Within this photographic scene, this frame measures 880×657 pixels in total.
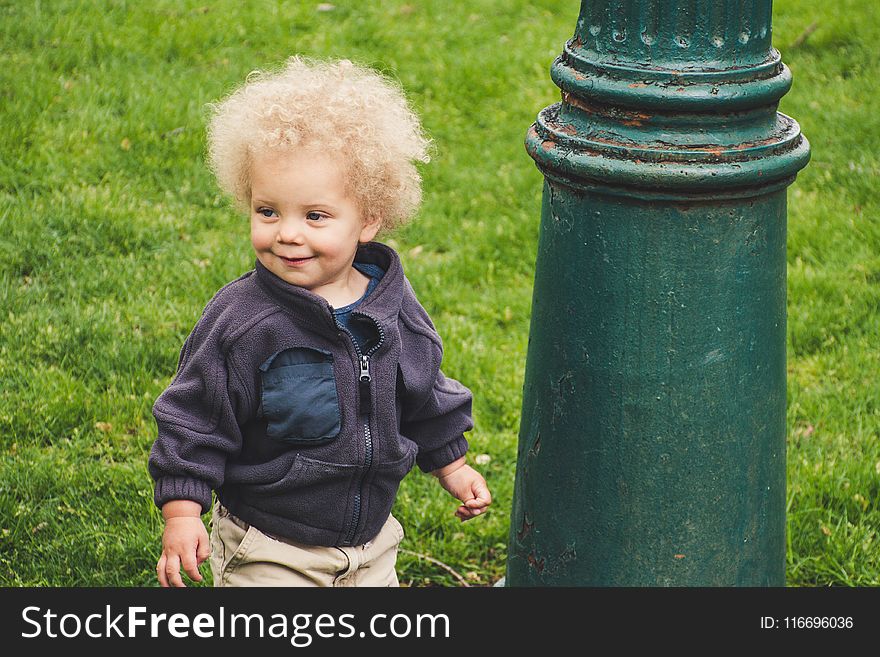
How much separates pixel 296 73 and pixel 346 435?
2.26ft

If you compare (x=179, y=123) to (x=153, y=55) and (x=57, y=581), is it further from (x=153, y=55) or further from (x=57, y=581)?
(x=57, y=581)

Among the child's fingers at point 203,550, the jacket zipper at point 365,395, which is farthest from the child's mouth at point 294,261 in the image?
the child's fingers at point 203,550

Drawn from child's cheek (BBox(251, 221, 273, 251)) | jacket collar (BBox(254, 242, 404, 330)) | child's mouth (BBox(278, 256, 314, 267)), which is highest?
child's cheek (BBox(251, 221, 273, 251))

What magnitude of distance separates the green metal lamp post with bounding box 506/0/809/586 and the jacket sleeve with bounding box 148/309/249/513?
585mm

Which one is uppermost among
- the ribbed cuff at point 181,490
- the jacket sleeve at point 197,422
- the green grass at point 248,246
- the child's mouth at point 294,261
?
the child's mouth at point 294,261

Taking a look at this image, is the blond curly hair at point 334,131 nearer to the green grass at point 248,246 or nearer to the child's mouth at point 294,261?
the child's mouth at point 294,261

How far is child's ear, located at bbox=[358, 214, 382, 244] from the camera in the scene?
236cm

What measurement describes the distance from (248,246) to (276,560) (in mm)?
2525

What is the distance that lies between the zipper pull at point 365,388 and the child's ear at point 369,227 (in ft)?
0.78

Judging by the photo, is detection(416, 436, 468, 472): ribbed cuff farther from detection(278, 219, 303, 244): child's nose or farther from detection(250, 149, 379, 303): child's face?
detection(278, 219, 303, 244): child's nose

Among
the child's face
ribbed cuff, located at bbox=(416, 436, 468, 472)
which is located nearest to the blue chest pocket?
the child's face

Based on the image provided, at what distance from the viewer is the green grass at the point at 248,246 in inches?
131

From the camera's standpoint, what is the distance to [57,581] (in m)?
3.04

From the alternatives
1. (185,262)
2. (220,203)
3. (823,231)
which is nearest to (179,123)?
(220,203)
